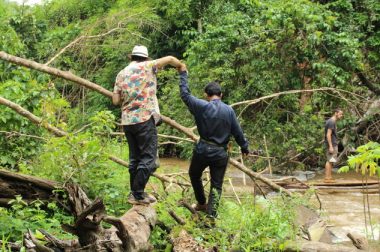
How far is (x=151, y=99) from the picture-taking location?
5.34 metres

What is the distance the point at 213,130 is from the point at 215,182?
0.58 meters

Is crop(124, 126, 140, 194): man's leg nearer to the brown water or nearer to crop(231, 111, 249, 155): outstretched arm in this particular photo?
crop(231, 111, 249, 155): outstretched arm

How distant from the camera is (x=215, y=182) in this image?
19.0ft

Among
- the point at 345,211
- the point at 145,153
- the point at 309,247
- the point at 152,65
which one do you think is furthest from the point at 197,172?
the point at 345,211

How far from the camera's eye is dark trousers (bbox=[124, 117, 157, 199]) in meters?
5.26

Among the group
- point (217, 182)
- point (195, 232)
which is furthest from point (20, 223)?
point (217, 182)

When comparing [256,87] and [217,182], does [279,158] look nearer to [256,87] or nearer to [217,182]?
[256,87]

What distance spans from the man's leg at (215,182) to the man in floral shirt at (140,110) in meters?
0.72

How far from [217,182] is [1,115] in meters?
3.19

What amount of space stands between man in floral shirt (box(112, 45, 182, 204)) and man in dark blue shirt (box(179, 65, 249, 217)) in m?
0.44

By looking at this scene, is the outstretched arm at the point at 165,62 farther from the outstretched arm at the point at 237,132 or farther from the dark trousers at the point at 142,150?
the outstretched arm at the point at 237,132

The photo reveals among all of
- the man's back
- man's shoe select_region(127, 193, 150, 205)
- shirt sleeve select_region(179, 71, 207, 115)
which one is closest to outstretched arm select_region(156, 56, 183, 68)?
shirt sleeve select_region(179, 71, 207, 115)

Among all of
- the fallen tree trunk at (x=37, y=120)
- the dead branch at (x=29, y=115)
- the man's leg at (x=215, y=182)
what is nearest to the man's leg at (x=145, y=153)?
the man's leg at (x=215, y=182)

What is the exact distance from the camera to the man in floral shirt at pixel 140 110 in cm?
526
